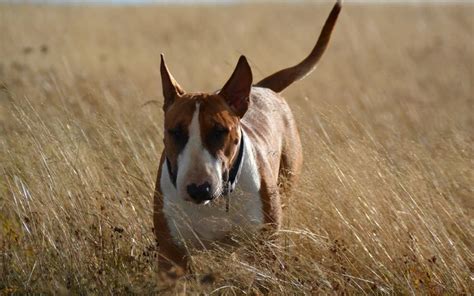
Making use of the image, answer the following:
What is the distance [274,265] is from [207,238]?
1.47ft

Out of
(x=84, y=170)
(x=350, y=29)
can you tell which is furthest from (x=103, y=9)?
(x=84, y=170)

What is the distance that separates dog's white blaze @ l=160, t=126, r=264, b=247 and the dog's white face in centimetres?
13

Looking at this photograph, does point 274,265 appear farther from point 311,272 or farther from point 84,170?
point 84,170

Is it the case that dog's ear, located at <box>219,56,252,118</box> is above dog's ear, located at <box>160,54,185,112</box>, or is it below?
below

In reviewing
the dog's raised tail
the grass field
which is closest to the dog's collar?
the grass field

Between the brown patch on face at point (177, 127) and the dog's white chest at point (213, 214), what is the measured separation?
0.28 meters

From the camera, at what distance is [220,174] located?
4.92 m

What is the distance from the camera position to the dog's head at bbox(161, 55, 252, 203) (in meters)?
4.82

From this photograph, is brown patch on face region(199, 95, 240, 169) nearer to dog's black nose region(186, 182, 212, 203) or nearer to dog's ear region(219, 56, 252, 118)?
dog's ear region(219, 56, 252, 118)

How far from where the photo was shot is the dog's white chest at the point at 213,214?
5.31 meters

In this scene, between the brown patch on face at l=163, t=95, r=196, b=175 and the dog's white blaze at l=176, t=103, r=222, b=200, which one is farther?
the brown patch on face at l=163, t=95, r=196, b=175

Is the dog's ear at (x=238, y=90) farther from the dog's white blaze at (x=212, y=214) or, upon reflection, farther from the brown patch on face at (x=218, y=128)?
the dog's white blaze at (x=212, y=214)

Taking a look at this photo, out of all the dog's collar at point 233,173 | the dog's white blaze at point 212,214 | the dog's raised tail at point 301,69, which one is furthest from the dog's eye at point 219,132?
the dog's raised tail at point 301,69

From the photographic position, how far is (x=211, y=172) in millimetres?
4832
